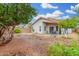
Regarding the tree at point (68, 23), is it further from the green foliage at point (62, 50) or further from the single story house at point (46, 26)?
the green foliage at point (62, 50)

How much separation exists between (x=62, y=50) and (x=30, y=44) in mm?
266

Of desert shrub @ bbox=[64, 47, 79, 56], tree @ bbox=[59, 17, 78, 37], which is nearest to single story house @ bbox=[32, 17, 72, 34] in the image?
tree @ bbox=[59, 17, 78, 37]

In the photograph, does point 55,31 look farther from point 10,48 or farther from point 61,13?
point 10,48

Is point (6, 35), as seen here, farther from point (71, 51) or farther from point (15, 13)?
point (71, 51)

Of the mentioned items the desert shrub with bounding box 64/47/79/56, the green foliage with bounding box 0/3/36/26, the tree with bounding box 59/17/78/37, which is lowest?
the desert shrub with bounding box 64/47/79/56

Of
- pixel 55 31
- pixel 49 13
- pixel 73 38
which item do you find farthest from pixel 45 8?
pixel 73 38

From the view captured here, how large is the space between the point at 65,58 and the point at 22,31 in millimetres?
414

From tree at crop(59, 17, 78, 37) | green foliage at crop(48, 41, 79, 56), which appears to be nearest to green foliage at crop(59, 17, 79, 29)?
tree at crop(59, 17, 78, 37)

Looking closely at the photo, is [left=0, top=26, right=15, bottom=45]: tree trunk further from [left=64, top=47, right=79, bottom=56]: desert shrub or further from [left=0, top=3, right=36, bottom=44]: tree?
[left=64, top=47, right=79, bottom=56]: desert shrub

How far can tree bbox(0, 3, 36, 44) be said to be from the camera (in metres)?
2.13

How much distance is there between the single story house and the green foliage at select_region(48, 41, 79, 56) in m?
0.11

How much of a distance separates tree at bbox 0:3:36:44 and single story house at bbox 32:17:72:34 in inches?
3.0

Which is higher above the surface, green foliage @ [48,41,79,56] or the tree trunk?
the tree trunk

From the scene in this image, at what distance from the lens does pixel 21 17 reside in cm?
215
